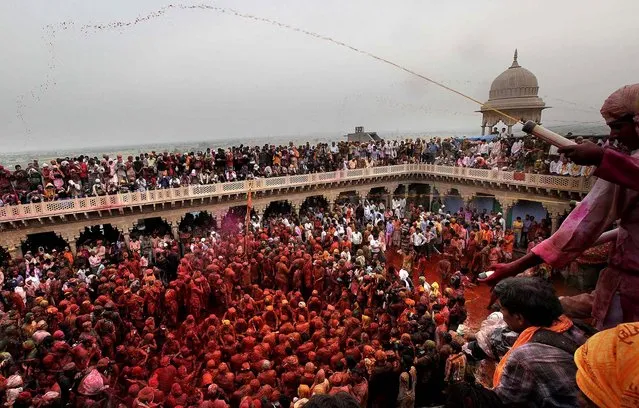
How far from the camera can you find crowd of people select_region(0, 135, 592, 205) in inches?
703

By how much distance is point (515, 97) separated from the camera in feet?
108

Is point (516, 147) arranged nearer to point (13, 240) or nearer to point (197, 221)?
point (197, 221)

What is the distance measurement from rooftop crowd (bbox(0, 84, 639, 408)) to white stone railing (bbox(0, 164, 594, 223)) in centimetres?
315

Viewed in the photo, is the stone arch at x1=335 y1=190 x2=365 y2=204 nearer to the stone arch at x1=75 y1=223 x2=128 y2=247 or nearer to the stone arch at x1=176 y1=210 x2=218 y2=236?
the stone arch at x1=176 y1=210 x2=218 y2=236

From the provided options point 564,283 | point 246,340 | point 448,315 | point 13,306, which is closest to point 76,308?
point 13,306

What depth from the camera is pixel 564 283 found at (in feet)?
47.4

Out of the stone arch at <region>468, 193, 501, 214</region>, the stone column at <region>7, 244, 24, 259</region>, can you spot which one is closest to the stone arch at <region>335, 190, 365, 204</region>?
the stone arch at <region>468, 193, 501, 214</region>

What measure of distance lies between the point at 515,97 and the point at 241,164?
82.3ft

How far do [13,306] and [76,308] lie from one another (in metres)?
3.01

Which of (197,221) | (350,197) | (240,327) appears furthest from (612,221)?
(350,197)

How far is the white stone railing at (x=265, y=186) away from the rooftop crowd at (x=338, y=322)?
315 centimetres

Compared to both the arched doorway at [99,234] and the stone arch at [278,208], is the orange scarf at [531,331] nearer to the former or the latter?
the arched doorway at [99,234]

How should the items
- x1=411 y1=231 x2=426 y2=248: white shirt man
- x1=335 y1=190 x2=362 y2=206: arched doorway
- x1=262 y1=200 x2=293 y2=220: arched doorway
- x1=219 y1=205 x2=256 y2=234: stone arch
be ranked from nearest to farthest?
x1=411 y1=231 x2=426 y2=248: white shirt man, x1=219 y1=205 x2=256 y2=234: stone arch, x1=262 y1=200 x2=293 y2=220: arched doorway, x1=335 y1=190 x2=362 y2=206: arched doorway

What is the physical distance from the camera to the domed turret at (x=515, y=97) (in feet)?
102
